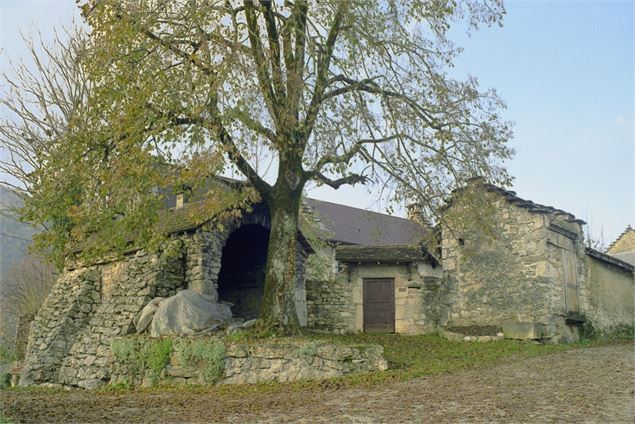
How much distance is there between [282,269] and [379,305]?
8.27m

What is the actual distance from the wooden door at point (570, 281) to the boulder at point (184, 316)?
867cm

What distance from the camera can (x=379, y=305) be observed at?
63.6ft

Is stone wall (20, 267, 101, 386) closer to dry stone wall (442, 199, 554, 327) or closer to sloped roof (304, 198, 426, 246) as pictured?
dry stone wall (442, 199, 554, 327)

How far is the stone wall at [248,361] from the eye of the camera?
10.3 meters

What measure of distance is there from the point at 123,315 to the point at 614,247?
28752mm

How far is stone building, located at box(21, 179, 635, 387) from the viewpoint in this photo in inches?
536

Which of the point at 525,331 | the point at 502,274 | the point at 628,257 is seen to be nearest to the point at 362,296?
the point at 502,274

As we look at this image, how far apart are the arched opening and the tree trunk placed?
464 centimetres

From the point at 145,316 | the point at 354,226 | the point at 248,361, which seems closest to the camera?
the point at 248,361

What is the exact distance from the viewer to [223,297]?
1750cm

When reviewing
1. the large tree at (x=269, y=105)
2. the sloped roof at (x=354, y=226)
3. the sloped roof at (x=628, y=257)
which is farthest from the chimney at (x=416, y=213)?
the sloped roof at (x=628, y=257)

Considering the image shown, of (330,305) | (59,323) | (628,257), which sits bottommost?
(59,323)

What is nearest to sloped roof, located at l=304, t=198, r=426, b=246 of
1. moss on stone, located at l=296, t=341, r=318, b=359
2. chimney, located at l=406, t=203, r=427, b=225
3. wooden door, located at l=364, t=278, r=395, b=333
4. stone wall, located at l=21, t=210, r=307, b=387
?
wooden door, located at l=364, t=278, r=395, b=333

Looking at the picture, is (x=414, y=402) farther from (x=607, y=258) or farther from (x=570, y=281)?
(x=607, y=258)
